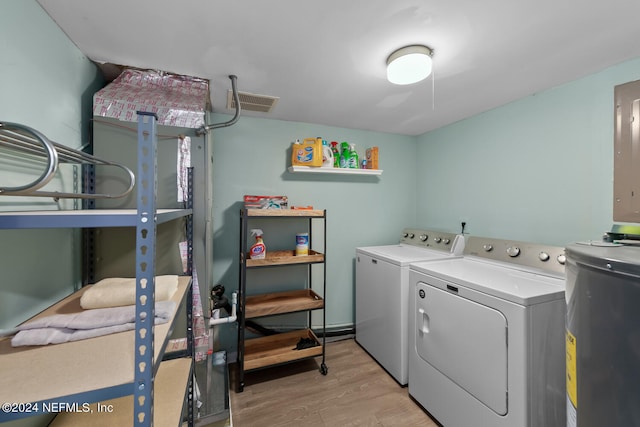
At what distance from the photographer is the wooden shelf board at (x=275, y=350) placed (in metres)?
1.84

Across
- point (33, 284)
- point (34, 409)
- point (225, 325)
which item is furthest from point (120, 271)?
point (225, 325)

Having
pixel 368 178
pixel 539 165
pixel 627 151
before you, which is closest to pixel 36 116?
pixel 627 151

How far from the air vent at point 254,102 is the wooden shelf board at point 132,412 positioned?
1.74 metres

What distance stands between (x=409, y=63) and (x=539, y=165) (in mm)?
1266

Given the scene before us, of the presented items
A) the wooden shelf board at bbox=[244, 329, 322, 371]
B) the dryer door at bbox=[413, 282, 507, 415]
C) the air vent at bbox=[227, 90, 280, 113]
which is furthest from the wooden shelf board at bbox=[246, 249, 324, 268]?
the air vent at bbox=[227, 90, 280, 113]

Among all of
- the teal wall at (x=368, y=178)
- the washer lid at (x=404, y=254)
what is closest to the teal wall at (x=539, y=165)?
the teal wall at (x=368, y=178)

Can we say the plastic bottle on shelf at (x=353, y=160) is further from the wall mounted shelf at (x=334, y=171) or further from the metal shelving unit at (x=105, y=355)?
the metal shelving unit at (x=105, y=355)

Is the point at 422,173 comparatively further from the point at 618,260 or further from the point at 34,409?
the point at 34,409

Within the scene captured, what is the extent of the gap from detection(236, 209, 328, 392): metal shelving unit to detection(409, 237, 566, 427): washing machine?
737mm

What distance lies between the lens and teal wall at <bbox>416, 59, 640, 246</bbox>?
4.79ft

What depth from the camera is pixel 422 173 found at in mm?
2793

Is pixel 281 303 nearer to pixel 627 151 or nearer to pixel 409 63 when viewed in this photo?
pixel 409 63

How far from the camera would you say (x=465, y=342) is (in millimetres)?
1341

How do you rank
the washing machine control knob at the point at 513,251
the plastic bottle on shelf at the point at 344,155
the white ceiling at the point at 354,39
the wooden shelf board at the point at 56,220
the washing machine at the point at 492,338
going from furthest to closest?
the plastic bottle on shelf at the point at 344,155, the washing machine control knob at the point at 513,251, the washing machine at the point at 492,338, the white ceiling at the point at 354,39, the wooden shelf board at the point at 56,220
